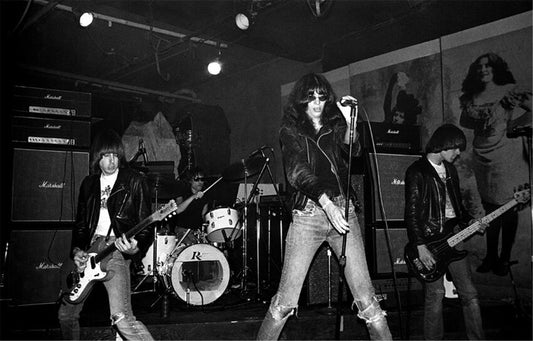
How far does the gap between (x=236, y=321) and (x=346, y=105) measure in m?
2.48

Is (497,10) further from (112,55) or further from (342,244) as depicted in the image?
(112,55)

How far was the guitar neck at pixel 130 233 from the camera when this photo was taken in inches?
129

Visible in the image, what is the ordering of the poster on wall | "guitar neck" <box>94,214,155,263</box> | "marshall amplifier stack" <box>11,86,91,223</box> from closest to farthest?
"guitar neck" <box>94,214,155,263</box> → "marshall amplifier stack" <box>11,86,91,223</box> → the poster on wall

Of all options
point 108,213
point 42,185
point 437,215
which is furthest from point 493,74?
point 42,185

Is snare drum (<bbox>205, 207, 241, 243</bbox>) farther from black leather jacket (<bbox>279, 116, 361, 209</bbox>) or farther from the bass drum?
black leather jacket (<bbox>279, 116, 361, 209</bbox>)

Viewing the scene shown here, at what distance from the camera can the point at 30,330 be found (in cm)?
408

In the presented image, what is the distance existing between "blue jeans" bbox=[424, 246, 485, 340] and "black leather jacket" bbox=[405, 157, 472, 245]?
0.34 metres

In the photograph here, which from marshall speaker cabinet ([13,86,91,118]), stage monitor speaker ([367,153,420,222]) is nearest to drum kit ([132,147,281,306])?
marshall speaker cabinet ([13,86,91,118])

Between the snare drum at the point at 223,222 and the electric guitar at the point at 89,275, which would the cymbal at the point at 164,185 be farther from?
the electric guitar at the point at 89,275

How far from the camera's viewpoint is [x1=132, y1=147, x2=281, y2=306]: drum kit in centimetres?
509

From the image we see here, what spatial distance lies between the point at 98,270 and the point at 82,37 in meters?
6.61

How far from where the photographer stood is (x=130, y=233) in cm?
347

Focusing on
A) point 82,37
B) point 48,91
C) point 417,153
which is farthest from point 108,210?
point 82,37

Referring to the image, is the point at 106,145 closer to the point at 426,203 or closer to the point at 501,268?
the point at 426,203
